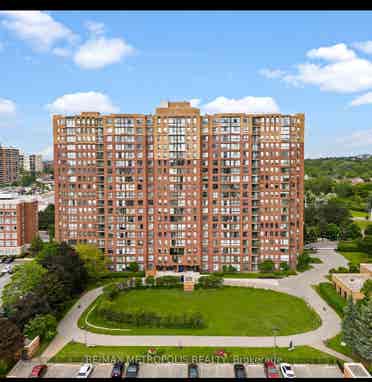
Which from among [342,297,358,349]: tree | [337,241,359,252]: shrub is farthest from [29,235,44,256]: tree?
[337,241,359,252]: shrub

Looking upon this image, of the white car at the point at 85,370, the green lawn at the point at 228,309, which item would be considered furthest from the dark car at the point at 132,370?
the green lawn at the point at 228,309

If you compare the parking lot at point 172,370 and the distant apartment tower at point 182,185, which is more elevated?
the distant apartment tower at point 182,185

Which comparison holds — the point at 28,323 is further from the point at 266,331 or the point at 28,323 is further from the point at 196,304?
the point at 266,331

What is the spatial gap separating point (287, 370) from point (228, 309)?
13.1 meters

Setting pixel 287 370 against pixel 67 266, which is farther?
pixel 67 266

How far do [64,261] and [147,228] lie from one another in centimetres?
1526

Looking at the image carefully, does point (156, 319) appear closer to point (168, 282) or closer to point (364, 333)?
point (168, 282)

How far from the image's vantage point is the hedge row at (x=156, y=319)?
107 ft

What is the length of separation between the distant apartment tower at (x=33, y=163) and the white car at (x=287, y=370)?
165 meters

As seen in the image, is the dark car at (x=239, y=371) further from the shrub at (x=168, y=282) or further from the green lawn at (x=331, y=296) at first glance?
the shrub at (x=168, y=282)

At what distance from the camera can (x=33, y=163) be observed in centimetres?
17325

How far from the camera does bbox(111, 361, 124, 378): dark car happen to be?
2456cm

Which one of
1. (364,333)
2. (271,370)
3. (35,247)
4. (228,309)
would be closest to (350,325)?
(364,333)

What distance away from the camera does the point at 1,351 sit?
24188mm
